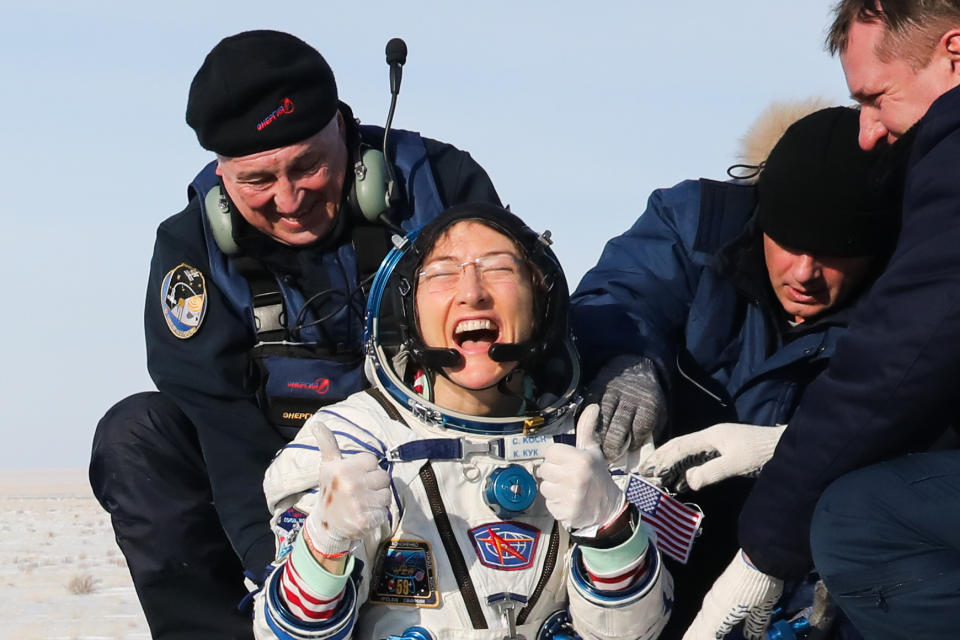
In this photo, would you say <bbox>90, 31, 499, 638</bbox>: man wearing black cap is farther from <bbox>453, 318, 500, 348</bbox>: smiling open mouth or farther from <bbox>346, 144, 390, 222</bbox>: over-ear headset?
<bbox>453, 318, 500, 348</bbox>: smiling open mouth

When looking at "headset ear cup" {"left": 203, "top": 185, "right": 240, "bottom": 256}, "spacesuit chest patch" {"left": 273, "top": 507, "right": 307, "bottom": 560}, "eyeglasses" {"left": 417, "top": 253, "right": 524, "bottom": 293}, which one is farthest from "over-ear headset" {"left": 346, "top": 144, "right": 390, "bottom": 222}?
"spacesuit chest patch" {"left": 273, "top": 507, "right": 307, "bottom": 560}

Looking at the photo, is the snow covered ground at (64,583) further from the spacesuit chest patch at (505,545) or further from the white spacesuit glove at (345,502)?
the white spacesuit glove at (345,502)

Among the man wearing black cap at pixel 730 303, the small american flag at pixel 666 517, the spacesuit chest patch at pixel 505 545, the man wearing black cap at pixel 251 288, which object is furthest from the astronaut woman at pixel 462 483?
the man wearing black cap at pixel 251 288

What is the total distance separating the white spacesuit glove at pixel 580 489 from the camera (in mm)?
3344

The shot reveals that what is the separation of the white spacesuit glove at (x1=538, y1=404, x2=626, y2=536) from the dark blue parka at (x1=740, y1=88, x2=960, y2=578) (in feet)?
1.34

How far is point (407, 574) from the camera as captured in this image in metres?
3.63

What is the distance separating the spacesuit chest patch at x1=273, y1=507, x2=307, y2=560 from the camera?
12.0 ft

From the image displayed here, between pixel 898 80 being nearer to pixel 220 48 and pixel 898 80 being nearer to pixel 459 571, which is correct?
pixel 459 571

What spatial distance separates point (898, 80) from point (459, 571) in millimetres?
1773

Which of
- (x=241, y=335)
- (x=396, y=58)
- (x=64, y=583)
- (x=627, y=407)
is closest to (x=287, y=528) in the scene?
(x=627, y=407)

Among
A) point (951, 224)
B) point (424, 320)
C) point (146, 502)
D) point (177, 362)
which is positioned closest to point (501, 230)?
point (424, 320)

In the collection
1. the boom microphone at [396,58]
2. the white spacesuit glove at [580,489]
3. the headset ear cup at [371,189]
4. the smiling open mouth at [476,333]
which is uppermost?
the boom microphone at [396,58]

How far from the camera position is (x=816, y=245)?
14.1ft

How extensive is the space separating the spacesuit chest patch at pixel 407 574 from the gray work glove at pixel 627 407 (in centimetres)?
63
